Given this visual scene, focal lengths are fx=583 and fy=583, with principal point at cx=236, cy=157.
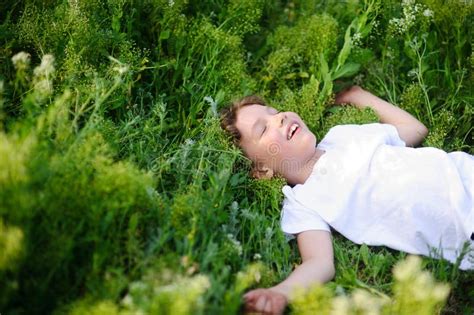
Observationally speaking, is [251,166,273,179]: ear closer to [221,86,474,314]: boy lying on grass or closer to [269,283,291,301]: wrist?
[221,86,474,314]: boy lying on grass

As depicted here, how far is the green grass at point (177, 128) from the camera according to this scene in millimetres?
1862

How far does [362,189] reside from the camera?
2695 mm

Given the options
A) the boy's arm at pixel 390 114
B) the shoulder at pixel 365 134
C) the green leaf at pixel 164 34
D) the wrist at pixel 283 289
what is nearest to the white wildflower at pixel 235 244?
the wrist at pixel 283 289

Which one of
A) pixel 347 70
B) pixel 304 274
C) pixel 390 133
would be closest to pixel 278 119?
pixel 390 133

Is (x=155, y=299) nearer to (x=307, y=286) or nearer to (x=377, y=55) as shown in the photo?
(x=307, y=286)

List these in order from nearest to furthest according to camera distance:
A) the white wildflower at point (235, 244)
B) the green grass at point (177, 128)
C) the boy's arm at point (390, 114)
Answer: the green grass at point (177, 128), the white wildflower at point (235, 244), the boy's arm at point (390, 114)

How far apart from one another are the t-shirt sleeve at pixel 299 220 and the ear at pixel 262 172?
0.24m

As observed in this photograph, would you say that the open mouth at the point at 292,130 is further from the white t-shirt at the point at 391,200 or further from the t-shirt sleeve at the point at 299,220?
the t-shirt sleeve at the point at 299,220

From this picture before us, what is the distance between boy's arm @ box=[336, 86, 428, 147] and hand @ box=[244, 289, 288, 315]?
138 cm

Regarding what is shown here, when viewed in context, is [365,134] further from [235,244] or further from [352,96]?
[235,244]

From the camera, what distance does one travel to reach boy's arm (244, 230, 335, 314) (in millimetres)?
2092

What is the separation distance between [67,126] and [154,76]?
1066 millimetres

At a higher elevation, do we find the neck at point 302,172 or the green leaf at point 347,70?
the green leaf at point 347,70

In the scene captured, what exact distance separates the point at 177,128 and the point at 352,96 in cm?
104
